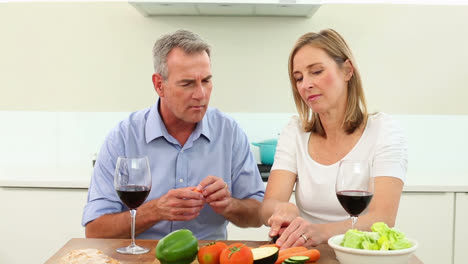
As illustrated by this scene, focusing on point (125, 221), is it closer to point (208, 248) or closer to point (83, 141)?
point (208, 248)

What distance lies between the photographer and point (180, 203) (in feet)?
6.40

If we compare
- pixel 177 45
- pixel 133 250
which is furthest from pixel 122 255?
pixel 177 45

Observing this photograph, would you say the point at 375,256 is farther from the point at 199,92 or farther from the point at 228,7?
the point at 228,7

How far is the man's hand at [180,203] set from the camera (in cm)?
194

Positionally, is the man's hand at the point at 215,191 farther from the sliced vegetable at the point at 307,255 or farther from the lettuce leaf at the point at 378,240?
the lettuce leaf at the point at 378,240

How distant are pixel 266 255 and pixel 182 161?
0.91 meters

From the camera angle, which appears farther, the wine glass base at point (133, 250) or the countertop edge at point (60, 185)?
the countertop edge at point (60, 185)

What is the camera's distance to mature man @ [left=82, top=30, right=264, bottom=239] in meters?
2.20

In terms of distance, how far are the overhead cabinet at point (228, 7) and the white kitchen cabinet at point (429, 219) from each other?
128 cm

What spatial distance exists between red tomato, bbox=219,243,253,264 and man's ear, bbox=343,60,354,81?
1003 millimetres

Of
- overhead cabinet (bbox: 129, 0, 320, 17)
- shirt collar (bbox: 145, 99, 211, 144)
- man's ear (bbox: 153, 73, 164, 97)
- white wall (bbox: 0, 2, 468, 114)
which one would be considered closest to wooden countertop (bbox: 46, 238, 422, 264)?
shirt collar (bbox: 145, 99, 211, 144)

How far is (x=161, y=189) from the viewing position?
232 cm

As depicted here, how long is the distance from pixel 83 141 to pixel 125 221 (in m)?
2.23

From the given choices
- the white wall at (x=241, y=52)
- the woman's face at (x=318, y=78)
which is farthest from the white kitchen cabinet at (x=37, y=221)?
the woman's face at (x=318, y=78)
